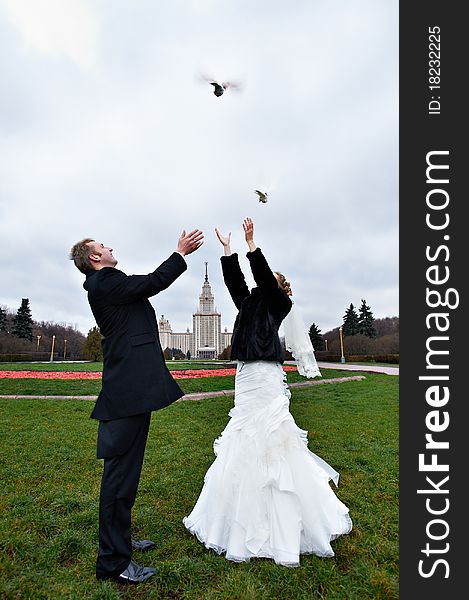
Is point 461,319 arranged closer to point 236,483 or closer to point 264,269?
point 264,269

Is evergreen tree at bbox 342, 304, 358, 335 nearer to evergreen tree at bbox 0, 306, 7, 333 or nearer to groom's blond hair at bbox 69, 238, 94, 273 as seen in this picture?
evergreen tree at bbox 0, 306, 7, 333

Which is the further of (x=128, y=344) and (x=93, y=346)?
(x=93, y=346)

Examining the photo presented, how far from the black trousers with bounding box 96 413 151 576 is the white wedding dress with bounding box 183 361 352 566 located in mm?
801

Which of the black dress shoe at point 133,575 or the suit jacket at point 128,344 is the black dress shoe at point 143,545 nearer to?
the black dress shoe at point 133,575

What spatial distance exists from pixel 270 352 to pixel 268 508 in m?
1.28

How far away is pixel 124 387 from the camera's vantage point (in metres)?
3.12

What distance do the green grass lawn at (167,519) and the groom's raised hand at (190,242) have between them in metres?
2.41

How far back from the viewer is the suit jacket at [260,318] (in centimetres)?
378

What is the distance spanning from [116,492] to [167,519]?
4.60 ft

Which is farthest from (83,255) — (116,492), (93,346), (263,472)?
(93,346)

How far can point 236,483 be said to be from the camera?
3.57m

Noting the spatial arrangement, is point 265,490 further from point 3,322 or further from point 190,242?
point 3,322

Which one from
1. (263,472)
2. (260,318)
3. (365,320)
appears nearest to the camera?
(263,472)

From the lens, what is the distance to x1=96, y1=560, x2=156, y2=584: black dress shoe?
2998 millimetres
